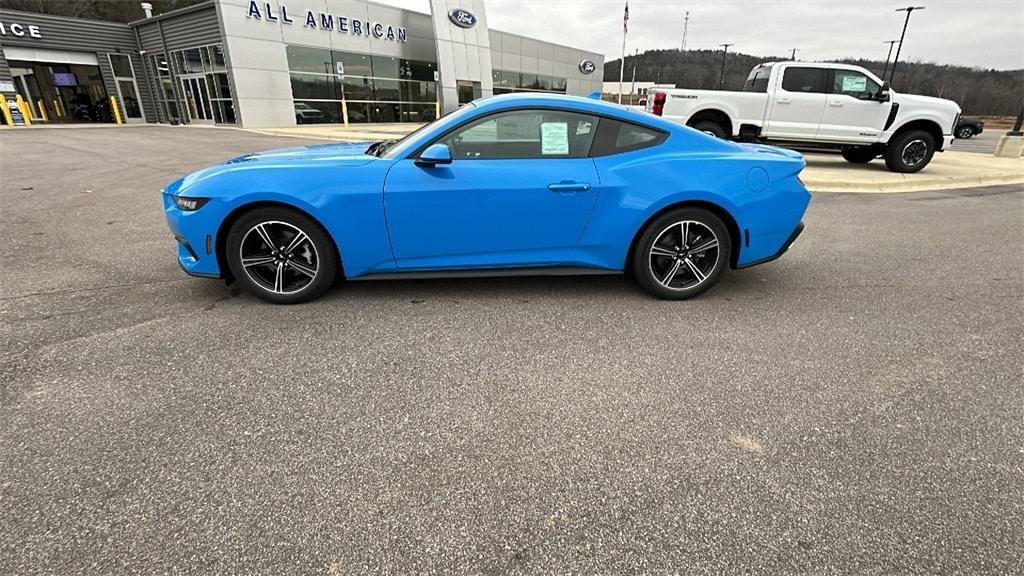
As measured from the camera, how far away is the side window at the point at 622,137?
3617mm

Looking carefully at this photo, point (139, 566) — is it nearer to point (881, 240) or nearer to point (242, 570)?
point (242, 570)

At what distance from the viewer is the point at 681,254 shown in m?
3.79

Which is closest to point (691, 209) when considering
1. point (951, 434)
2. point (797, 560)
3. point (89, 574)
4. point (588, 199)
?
point (588, 199)

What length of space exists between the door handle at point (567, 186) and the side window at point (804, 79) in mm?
9881

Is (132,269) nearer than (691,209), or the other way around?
(691,209)

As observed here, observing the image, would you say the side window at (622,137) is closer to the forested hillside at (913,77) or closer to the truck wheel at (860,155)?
the truck wheel at (860,155)

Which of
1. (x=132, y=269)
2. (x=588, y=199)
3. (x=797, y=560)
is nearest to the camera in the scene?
(x=797, y=560)

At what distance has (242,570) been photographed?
160 centimetres

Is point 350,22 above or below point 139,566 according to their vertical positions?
above

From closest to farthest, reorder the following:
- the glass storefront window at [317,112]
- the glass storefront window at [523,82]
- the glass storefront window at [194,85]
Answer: the glass storefront window at [194,85] < the glass storefront window at [317,112] < the glass storefront window at [523,82]

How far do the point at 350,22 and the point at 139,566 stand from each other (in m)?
28.2

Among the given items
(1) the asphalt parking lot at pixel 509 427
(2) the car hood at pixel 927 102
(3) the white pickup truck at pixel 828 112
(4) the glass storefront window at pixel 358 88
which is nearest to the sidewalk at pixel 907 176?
(3) the white pickup truck at pixel 828 112

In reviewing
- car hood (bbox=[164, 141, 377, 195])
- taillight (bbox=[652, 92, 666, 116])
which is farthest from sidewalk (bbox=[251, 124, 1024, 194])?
car hood (bbox=[164, 141, 377, 195])

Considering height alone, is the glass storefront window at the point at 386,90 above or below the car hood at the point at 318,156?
above
